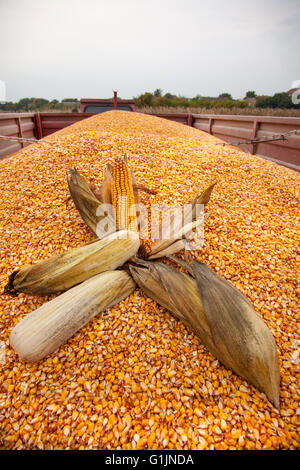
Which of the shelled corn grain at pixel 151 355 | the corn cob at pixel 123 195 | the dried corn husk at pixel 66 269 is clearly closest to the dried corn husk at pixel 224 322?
the shelled corn grain at pixel 151 355

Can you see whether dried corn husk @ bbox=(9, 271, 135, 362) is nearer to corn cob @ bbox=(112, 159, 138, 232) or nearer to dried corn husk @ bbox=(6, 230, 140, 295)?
dried corn husk @ bbox=(6, 230, 140, 295)

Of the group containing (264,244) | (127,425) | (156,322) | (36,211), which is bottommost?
(127,425)

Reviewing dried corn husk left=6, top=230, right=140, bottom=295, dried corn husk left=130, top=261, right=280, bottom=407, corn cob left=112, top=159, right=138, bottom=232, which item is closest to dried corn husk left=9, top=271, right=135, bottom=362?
dried corn husk left=6, top=230, right=140, bottom=295

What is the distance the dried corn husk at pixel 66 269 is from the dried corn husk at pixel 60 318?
6 centimetres

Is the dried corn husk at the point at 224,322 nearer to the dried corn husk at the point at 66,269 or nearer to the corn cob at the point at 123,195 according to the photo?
the dried corn husk at the point at 66,269

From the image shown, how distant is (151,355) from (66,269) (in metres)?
0.54

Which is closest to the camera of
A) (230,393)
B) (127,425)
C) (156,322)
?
(127,425)

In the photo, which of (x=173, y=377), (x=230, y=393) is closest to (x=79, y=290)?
(x=173, y=377)

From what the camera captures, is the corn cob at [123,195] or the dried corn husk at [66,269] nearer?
the dried corn husk at [66,269]

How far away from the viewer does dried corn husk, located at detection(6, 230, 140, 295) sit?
1.29 m

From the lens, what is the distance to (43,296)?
1.43 meters

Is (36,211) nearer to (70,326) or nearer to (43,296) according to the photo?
(43,296)

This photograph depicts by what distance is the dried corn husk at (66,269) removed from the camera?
4.25 feet

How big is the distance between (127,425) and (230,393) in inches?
16.1
